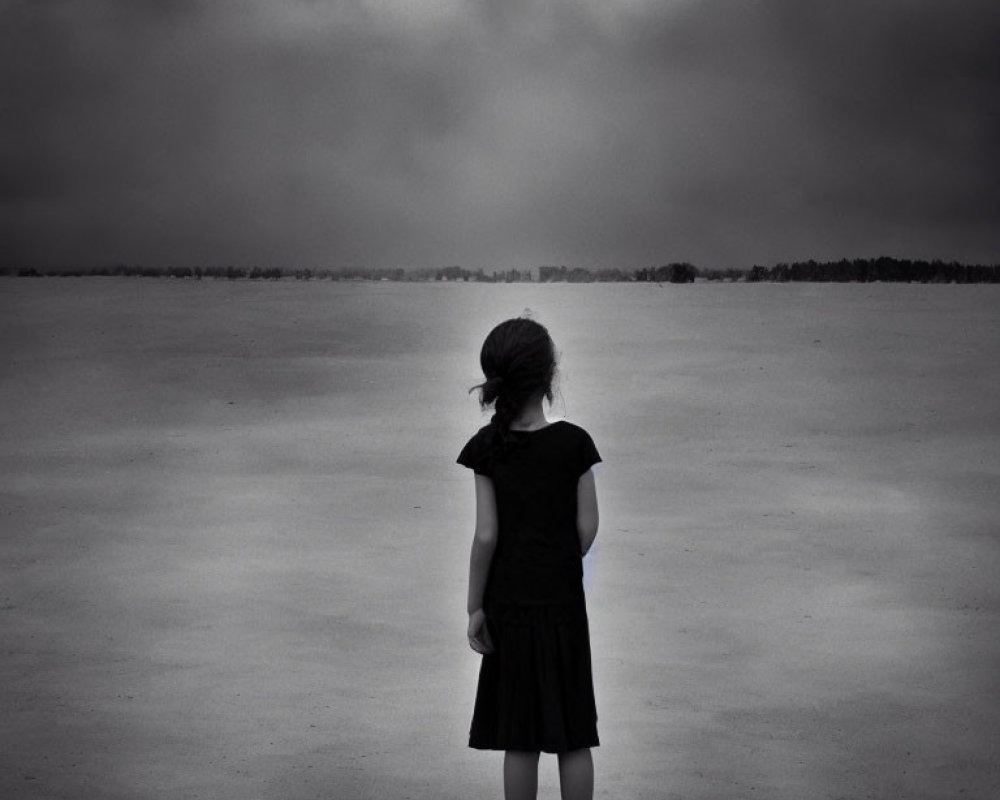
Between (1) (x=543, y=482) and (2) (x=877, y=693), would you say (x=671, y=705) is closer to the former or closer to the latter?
(2) (x=877, y=693)

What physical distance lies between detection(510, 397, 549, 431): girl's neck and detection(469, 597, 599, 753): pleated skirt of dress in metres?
0.44

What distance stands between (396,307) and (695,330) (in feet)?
22.9

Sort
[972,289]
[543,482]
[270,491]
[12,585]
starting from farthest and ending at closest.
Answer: [972,289], [270,491], [12,585], [543,482]

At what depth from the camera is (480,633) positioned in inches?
130

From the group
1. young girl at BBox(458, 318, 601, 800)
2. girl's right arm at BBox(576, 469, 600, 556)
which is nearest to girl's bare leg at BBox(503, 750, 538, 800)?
young girl at BBox(458, 318, 601, 800)

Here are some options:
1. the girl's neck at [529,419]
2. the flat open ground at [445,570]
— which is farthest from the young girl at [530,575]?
the flat open ground at [445,570]

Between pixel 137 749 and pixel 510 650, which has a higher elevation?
pixel 510 650

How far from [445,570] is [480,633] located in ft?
15.7

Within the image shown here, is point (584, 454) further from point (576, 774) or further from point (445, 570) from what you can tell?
point (445, 570)

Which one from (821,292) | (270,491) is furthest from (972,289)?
(270,491)

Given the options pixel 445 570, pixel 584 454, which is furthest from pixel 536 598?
pixel 445 570

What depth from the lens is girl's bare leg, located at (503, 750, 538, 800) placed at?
333cm

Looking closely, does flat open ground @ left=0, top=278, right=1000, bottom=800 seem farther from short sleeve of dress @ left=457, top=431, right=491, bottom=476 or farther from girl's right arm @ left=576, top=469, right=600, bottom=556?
short sleeve of dress @ left=457, top=431, right=491, bottom=476

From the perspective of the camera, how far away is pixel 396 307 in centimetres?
2611
